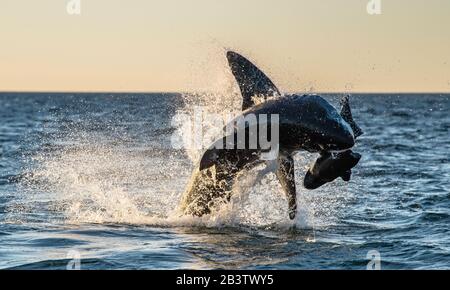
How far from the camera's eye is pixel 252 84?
47.3 feet

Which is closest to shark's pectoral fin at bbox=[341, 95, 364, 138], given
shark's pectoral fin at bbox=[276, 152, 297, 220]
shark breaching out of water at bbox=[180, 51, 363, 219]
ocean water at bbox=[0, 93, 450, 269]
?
shark breaching out of water at bbox=[180, 51, 363, 219]

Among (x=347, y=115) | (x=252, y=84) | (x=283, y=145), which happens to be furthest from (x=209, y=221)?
(x=347, y=115)

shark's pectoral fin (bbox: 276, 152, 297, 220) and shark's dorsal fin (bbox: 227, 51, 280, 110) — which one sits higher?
shark's dorsal fin (bbox: 227, 51, 280, 110)

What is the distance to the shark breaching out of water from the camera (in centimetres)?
1291

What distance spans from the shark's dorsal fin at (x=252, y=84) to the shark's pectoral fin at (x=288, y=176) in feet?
3.70

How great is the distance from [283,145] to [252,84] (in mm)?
1322

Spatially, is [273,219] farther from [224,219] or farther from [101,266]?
[101,266]

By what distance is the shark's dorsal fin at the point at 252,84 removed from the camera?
14.4m

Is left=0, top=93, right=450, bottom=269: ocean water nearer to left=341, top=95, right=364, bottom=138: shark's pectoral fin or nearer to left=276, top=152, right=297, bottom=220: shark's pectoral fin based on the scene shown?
left=276, top=152, right=297, bottom=220: shark's pectoral fin

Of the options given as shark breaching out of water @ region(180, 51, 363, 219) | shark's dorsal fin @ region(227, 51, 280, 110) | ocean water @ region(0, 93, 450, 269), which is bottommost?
ocean water @ region(0, 93, 450, 269)

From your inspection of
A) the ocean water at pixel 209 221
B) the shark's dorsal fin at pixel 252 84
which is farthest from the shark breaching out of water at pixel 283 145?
the ocean water at pixel 209 221

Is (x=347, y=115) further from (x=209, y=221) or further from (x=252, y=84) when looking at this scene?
(x=209, y=221)
